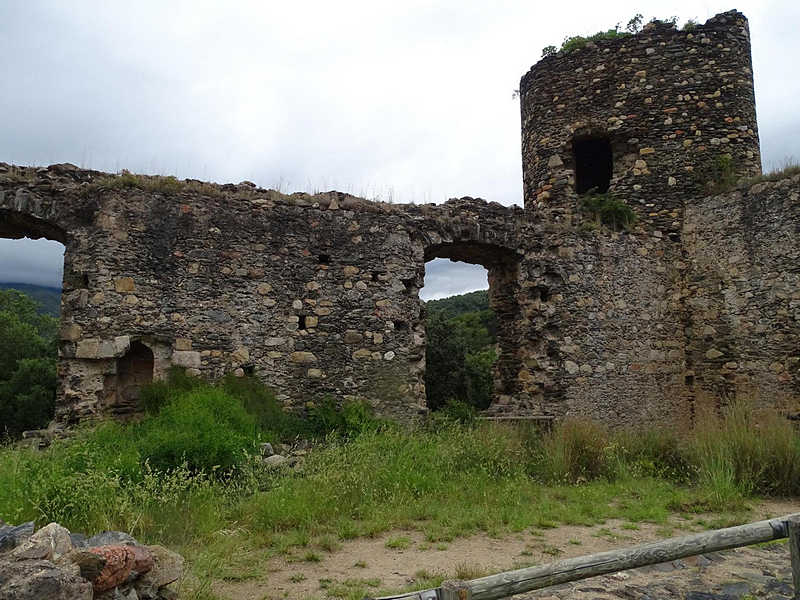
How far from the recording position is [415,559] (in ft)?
14.2

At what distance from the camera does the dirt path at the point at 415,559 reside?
3752 mm

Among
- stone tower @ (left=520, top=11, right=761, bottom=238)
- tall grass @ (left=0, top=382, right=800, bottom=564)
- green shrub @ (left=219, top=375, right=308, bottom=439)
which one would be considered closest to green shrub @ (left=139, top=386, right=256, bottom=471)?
tall grass @ (left=0, top=382, right=800, bottom=564)

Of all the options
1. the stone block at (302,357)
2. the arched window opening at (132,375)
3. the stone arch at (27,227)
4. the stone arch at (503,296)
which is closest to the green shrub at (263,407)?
the stone block at (302,357)

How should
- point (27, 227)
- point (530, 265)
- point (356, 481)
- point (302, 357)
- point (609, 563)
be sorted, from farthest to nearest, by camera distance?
point (530, 265)
point (302, 357)
point (27, 227)
point (356, 481)
point (609, 563)

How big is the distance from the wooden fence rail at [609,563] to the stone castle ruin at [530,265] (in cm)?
517

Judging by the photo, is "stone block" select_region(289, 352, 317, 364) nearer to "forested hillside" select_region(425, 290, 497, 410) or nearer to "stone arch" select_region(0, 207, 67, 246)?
"stone arch" select_region(0, 207, 67, 246)

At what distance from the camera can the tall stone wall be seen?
952 centimetres

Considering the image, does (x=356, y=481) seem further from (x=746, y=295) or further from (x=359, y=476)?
(x=746, y=295)

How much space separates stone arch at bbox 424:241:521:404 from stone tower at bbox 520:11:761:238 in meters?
1.40

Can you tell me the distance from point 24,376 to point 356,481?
20.9 m

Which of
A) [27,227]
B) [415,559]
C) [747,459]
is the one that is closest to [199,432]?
[415,559]

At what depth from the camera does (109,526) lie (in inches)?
→ 163

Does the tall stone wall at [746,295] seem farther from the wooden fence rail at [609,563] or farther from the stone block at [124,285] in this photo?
the stone block at [124,285]

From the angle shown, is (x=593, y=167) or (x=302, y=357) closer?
(x=302, y=357)
